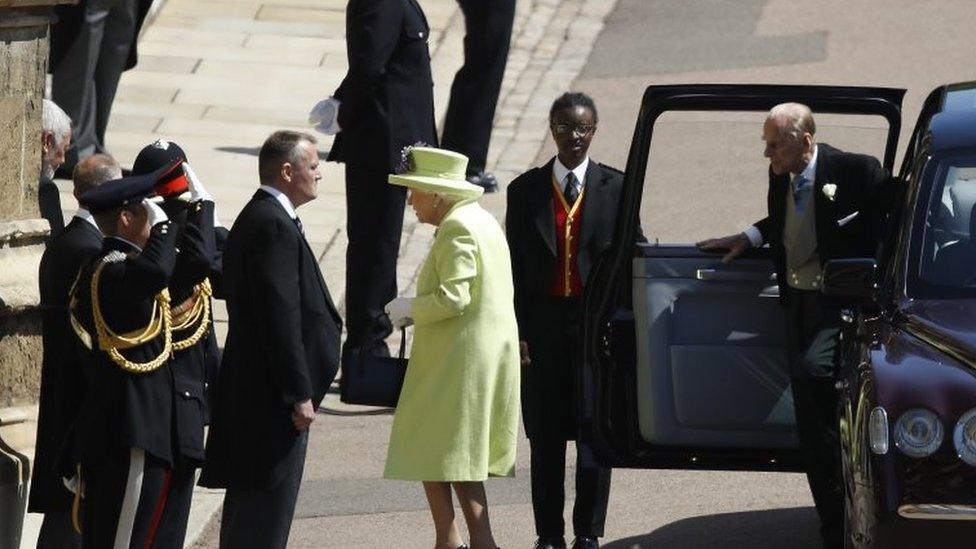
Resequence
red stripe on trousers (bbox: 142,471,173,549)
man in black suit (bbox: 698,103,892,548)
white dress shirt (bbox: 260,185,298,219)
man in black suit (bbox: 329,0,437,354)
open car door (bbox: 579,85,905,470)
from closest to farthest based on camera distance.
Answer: red stripe on trousers (bbox: 142,471,173,549)
white dress shirt (bbox: 260,185,298,219)
man in black suit (bbox: 698,103,892,548)
open car door (bbox: 579,85,905,470)
man in black suit (bbox: 329,0,437,354)

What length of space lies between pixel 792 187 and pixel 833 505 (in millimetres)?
1241

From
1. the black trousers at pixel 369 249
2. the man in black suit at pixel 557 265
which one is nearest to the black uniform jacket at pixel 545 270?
the man in black suit at pixel 557 265

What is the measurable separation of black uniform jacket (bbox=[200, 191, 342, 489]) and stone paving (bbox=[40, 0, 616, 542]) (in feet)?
18.2

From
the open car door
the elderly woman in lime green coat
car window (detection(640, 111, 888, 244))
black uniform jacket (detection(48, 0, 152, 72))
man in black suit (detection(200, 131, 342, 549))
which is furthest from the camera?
car window (detection(640, 111, 888, 244))

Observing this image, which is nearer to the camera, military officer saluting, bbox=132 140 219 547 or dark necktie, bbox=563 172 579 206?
military officer saluting, bbox=132 140 219 547

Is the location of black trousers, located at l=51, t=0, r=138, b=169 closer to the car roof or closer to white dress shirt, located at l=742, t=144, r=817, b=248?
white dress shirt, located at l=742, t=144, r=817, b=248

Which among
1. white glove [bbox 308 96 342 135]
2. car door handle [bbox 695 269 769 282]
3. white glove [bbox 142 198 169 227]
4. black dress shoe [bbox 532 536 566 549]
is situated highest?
white glove [bbox 142 198 169 227]

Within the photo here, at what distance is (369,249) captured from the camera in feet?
38.4

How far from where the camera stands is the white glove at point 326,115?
11.3 m

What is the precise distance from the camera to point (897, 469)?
6.80 meters

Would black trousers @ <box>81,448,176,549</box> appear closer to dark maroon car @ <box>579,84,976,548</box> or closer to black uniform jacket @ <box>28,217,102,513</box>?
black uniform jacket @ <box>28,217,102,513</box>

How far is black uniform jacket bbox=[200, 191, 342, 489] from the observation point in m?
7.66

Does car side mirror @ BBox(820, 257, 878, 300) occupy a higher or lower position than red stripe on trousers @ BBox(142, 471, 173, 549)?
higher

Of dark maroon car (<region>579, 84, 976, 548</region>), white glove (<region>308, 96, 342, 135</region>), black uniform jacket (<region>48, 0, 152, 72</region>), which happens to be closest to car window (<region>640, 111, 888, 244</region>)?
white glove (<region>308, 96, 342, 135</region>)
